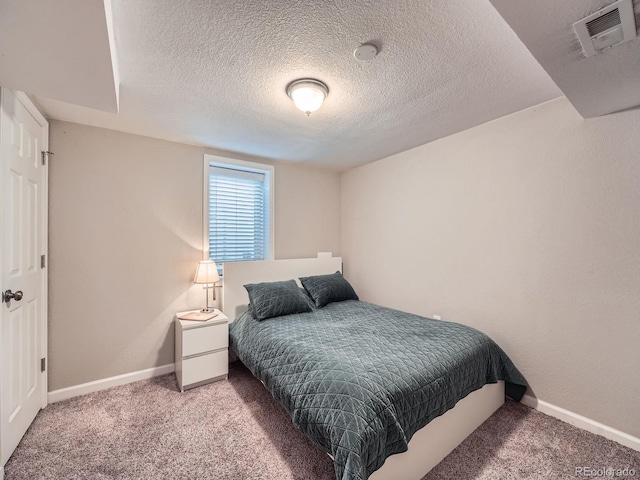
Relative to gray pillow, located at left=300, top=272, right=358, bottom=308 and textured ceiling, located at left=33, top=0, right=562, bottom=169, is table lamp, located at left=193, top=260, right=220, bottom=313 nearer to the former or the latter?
gray pillow, located at left=300, top=272, right=358, bottom=308

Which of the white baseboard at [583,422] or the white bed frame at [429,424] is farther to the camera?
the white baseboard at [583,422]

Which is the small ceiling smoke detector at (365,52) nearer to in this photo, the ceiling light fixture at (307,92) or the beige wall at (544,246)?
the ceiling light fixture at (307,92)

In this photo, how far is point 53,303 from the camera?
2303mm

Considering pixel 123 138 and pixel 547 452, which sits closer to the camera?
pixel 547 452

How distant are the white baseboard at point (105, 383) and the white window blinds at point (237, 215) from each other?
48.7 inches

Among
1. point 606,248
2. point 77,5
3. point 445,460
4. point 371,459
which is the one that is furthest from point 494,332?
point 77,5

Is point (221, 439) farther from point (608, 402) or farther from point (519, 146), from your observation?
point (519, 146)

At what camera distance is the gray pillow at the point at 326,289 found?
124 inches

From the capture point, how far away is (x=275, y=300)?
9.01ft

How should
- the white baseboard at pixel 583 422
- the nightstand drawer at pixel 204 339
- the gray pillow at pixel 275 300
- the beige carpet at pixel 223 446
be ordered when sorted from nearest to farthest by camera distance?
the beige carpet at pixel 223 446 → the white baseboard at pixel 583 422 → the nightstand drawer at pixel 204 339 → the gray pillow at pixel 275 300

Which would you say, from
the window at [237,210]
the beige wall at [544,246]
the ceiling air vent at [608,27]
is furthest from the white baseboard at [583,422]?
the window at [237,210]

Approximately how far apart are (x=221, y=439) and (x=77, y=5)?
2.37m

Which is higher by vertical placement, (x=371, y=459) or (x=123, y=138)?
(x=123, y=138)
